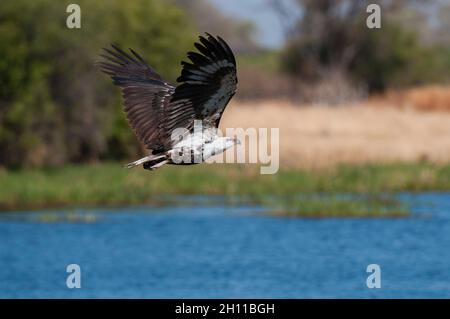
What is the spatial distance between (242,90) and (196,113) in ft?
138

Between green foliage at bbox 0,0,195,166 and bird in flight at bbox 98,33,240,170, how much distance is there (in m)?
17.1

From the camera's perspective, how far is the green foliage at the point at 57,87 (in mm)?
28641

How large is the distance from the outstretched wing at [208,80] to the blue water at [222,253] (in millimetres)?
6417

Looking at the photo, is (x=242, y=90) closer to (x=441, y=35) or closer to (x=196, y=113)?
(x=441, y=35)

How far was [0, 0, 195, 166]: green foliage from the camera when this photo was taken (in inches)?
1128

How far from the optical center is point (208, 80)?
10250 millimetres

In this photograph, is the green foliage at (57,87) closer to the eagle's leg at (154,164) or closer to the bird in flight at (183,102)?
the bird in flight at (183,102)

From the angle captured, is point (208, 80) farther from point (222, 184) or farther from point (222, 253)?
point (222, 184)

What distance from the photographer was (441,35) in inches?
2504

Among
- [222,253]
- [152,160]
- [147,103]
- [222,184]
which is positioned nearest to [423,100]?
[222,184]

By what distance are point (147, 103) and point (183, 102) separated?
2.30ft

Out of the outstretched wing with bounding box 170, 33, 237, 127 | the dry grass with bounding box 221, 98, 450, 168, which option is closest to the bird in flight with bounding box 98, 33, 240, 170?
the outstretched wing with bounding box 170, 33, 237, 127

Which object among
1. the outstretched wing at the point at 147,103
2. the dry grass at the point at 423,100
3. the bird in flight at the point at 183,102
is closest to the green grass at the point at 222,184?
the dry grass at the point at 423,100
